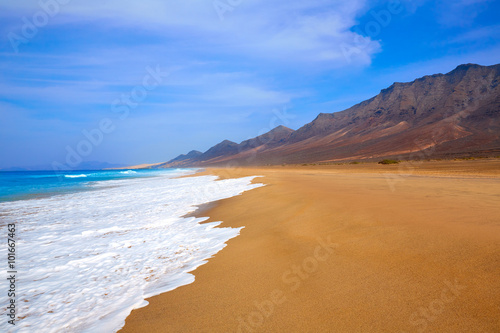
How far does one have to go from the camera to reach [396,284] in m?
3.26

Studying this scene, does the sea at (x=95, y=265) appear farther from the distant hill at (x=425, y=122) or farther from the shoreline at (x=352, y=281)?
the distant hill at (x=425, y=122)

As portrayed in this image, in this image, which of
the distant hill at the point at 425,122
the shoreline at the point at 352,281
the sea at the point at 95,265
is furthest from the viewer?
the distant hill at the point at 425,122

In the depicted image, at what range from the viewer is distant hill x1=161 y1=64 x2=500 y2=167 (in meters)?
61.0

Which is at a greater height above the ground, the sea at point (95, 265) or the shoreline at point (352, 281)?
the sea at point (95, 265)

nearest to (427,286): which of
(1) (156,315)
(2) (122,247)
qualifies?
(1) (156,315)

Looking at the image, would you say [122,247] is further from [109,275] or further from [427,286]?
[427,286]

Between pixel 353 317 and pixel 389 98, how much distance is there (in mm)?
141211

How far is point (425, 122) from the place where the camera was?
8950 centimetres

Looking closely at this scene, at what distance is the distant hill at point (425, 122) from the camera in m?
61.0

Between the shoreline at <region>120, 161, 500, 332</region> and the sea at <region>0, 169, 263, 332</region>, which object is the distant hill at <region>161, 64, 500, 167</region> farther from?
the sea at <region>0, 169, 263, 332</region>

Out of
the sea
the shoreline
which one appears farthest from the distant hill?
the sea

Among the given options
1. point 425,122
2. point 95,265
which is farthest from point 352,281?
point 425,122

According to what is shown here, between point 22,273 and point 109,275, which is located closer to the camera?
point 109,275

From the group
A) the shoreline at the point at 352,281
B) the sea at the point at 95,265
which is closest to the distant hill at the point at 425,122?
the shoreline at the point at 352,281
